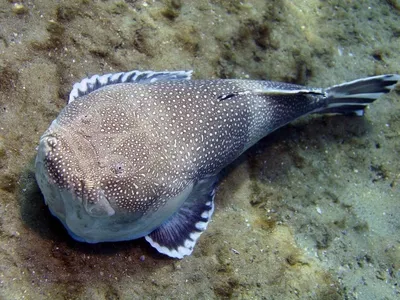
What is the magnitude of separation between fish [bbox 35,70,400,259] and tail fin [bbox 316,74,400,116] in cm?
92

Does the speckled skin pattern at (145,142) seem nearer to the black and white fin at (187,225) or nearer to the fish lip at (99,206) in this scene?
the fish lip at (99,206)

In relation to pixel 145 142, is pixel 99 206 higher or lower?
lower

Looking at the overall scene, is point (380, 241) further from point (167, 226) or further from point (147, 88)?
point (147, 88)

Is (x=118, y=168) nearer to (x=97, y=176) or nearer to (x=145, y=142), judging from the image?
(x=97, y=176)

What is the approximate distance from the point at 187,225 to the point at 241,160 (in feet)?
4.87

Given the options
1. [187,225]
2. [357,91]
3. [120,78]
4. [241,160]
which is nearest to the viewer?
[187,225]

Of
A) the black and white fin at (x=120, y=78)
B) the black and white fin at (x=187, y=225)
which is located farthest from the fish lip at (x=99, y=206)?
the black and white fin at (x=120, y=78)

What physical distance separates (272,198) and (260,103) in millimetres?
1499

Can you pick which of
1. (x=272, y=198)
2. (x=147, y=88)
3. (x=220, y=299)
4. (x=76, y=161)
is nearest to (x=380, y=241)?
(x=272, y=198)

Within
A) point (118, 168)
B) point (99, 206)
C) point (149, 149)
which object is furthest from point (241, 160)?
point (99, 206)

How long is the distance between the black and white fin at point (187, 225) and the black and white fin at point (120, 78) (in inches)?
61.3

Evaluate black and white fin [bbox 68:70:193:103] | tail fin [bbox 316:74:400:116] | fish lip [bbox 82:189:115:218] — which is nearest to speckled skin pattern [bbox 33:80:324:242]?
fish lip [bbox 82:189:115:218]

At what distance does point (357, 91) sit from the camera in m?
5.82

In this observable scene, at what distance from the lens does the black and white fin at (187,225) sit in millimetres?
4324
